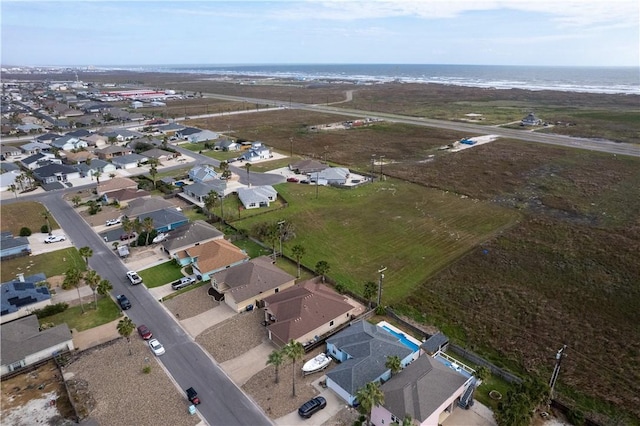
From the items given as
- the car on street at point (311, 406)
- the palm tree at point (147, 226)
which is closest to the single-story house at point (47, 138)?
the palm tree at point (147, 226)

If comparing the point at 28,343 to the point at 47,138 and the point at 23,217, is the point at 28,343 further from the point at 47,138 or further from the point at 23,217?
the point at 47,138

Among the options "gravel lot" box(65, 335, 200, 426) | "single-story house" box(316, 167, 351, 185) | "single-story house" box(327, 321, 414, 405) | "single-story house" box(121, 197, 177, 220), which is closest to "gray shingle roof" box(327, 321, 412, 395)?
"single-story house" box(327, 321, 414, 405)

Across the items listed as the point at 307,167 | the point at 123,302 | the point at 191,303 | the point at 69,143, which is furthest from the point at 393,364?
the point at 69,143

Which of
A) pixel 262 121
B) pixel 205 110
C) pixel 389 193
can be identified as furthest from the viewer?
pixel 205 110

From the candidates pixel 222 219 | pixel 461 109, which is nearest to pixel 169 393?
pixel 222 219

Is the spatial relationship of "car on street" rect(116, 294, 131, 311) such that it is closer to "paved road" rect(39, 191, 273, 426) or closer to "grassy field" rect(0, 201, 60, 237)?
"paved road" rect(39, 191, 273, 426)

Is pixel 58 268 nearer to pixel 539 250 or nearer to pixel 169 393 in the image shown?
pixel 169 393
